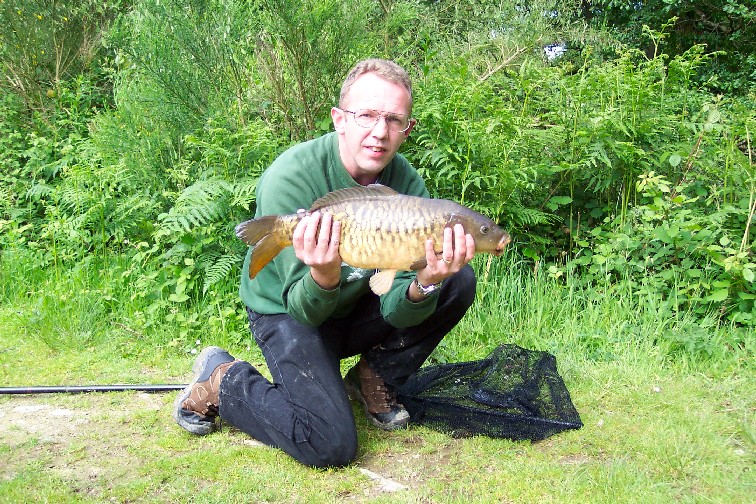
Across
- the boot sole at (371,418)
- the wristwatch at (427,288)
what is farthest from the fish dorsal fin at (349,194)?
the boot sole at (371,418)

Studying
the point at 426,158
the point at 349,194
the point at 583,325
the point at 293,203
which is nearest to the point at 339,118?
the point at 293,203

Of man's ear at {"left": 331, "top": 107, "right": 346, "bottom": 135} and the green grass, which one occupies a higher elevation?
man's ear at {"left": 331, "top": 107, "right": 346, "bottom": 135}

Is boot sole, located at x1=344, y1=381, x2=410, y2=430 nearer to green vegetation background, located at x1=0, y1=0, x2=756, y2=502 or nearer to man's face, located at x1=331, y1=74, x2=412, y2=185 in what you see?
green vegetation background, located at x1=0, y1=0, x2=756, y2=502

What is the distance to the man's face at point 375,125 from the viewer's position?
93.0 inches

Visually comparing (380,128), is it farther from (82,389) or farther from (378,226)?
(82,389)

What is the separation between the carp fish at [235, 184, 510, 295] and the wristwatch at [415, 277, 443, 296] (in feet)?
0.64

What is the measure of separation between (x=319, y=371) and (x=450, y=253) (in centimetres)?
70

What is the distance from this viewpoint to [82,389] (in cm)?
313

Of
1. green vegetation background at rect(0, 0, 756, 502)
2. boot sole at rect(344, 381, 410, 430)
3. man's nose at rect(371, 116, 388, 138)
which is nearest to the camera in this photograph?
man's nose at rect(371, 116, 388, 138)

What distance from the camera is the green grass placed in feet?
7.41

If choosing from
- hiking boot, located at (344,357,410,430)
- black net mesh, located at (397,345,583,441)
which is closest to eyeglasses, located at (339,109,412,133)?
hiking boot, located at (344,357,410,430)

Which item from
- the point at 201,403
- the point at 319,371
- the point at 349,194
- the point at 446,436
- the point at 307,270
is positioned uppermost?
the point at 349,194

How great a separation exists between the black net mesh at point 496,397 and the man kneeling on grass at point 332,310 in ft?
0.57

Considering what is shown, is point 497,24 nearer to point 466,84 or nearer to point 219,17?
point 466,84
